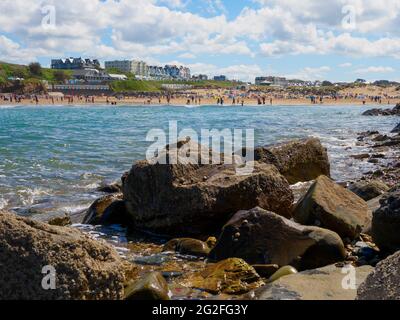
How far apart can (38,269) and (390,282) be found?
10.6 ft

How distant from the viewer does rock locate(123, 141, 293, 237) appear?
28.9 ft

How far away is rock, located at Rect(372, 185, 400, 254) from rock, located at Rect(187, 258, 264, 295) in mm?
1804

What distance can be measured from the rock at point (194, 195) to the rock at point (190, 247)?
0.80m

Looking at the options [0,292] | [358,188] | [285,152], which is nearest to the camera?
[0,292]

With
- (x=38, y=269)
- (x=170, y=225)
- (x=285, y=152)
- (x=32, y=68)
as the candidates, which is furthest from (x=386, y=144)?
(x=32, y=68)

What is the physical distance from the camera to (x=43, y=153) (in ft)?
70.8

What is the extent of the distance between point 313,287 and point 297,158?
25.4ft

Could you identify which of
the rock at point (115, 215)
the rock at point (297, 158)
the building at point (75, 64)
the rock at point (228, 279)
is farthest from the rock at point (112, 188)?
the building at point (75, 64)

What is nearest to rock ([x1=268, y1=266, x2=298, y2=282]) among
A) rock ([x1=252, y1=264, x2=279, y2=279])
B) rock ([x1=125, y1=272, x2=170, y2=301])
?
rock ([x1=252, y1=264, x2=279, y2=279])

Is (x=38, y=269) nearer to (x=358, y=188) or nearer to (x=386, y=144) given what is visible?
(x=358, y=188)

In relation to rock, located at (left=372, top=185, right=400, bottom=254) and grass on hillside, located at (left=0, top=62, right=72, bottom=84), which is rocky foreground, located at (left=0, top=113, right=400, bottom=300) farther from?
grass on hillside, located at (left=0, top=62, right=72, bottom=84)

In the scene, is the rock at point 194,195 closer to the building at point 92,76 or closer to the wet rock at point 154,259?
the wet rock at point 154,259

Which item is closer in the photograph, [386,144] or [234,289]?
[234,289]

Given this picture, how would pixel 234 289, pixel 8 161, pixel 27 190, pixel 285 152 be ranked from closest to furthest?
pixel 234 289
pixel 285 152
pixel 27 190
pixel 8 161
